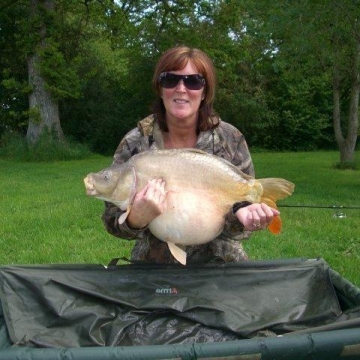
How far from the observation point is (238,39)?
61.8 ft

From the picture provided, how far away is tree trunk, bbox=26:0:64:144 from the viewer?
615 inches

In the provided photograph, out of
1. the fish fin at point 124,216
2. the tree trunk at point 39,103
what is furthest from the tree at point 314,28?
the tree trunk at point 39,103

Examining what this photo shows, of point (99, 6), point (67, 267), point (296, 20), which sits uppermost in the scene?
point (99, 6)

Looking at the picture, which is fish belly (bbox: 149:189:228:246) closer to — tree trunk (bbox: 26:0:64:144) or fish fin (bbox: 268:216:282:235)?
fish fin (bbox: 268:216:282:235)

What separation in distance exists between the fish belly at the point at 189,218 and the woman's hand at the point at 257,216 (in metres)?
0.09

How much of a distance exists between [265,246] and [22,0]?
1453 cm

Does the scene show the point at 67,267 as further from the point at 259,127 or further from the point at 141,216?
the point at 259,127

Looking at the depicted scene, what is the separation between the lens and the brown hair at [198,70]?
2.03 metres

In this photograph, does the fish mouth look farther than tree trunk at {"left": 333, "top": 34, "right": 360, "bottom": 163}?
No

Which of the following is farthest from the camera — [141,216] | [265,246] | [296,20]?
[296,20]

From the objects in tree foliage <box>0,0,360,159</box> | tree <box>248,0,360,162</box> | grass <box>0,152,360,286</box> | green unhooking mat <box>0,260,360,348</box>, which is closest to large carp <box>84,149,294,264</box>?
green unhooking mat <box>0,260,360,348</box>

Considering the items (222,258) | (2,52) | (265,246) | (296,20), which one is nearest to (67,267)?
(222,258)

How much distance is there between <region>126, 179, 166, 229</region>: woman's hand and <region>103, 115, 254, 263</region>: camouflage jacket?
249 mm

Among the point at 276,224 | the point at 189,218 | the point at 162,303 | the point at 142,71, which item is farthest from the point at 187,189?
the point at 142,71
